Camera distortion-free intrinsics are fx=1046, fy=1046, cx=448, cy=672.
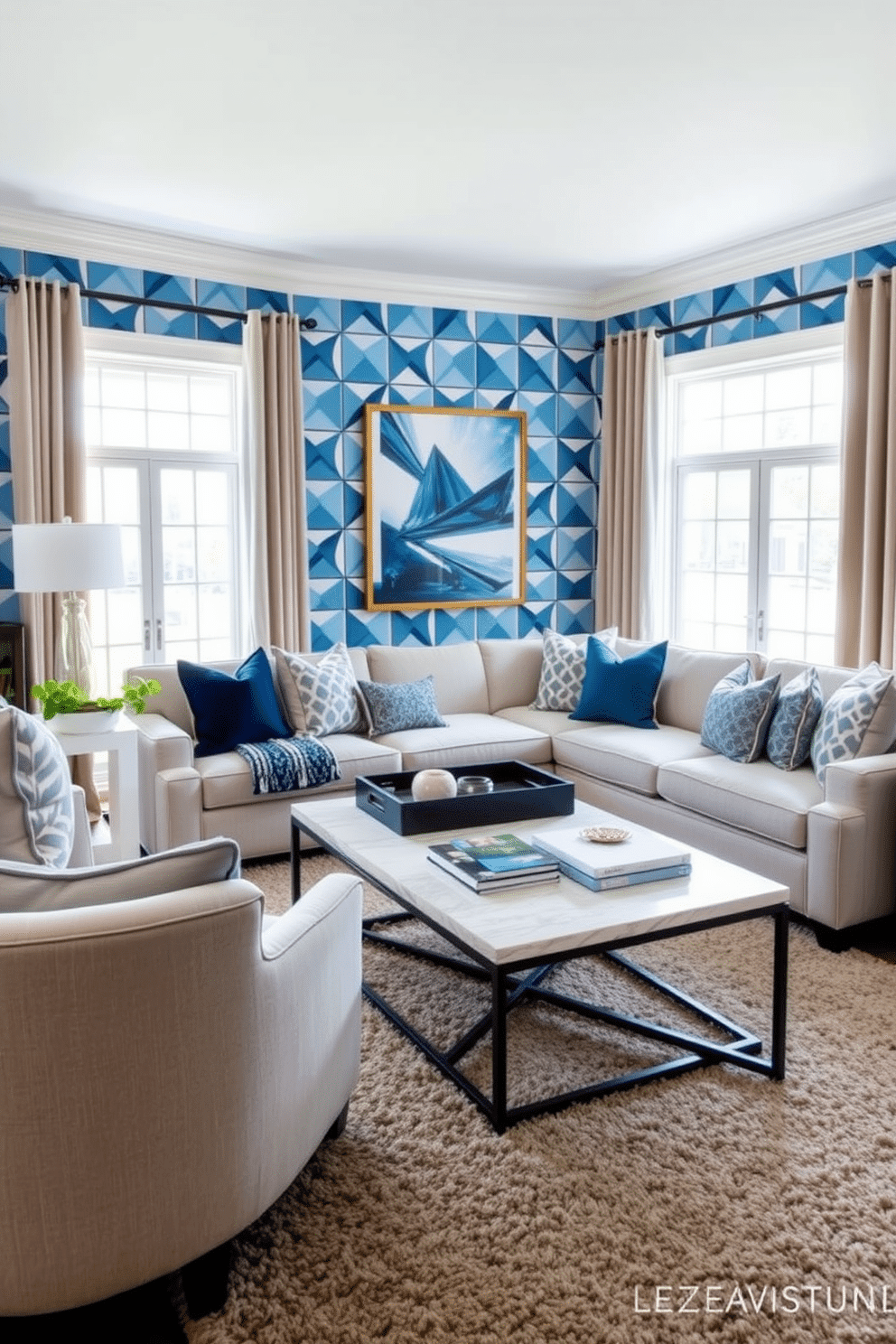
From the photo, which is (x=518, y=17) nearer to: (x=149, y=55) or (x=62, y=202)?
(x=149, y=55)

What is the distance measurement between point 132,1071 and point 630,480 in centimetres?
521

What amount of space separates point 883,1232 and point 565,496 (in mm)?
5084

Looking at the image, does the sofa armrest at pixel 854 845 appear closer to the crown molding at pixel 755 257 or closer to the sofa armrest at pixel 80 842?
the sofa armrest at pixel 80 842

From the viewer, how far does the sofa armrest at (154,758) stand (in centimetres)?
416

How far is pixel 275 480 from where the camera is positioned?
5504 mm

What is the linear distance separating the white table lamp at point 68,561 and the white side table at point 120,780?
27 centimetres

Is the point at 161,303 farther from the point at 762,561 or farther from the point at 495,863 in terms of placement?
the point at 495,863

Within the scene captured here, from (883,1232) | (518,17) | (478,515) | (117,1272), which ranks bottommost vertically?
(883,1232)

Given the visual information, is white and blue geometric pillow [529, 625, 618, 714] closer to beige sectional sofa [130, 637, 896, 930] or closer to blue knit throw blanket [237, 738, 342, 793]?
beige sectional sofa [130, 637, 896, 930]

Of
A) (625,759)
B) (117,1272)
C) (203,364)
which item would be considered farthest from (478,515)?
(117,1272)

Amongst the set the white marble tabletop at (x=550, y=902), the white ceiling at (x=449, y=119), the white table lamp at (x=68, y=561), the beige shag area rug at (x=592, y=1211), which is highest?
the white ceiling at (x=449, y=119)

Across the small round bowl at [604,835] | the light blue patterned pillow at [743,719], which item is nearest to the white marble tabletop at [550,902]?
the small round bowl at [604,835]

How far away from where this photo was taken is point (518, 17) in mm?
2918

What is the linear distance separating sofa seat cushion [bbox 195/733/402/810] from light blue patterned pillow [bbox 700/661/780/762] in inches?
53.6
